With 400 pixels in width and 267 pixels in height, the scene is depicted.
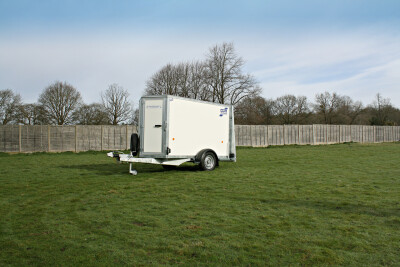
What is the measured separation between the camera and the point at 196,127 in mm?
13219

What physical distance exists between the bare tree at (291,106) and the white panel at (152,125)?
57.4 metres

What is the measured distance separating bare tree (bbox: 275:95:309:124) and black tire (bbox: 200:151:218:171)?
55.3m

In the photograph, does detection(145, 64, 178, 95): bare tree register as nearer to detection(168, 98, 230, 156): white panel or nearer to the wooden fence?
the wooden fence

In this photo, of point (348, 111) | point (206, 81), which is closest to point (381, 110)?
point (348, 111)

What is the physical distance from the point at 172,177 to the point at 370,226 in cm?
751

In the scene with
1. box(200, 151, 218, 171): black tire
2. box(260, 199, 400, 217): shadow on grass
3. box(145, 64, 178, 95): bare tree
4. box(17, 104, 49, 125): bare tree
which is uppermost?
box(145, 64, 178, 95): bare tree

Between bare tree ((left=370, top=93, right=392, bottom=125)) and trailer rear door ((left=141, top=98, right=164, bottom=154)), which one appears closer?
trailer rear door ((left=141, top=98, right=164, bottom=154))

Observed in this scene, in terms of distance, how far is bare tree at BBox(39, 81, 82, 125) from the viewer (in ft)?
160

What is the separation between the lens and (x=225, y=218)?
19.1ft

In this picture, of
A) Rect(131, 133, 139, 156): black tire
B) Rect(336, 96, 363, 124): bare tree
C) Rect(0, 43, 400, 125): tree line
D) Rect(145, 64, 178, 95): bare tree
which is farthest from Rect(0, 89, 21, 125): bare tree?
Rect(336, 96, 363, 124): bare tree

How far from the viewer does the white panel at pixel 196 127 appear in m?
12.4

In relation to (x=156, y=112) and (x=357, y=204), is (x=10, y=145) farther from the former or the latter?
(x=357, y=204)

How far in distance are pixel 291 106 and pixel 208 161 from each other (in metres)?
58.0

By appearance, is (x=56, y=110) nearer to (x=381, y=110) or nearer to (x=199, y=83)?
(x=199, y=83)
